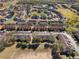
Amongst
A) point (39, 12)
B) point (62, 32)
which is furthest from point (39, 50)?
point (39, 12)

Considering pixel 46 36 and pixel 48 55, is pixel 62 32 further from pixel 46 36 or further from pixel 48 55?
pixel 48 55

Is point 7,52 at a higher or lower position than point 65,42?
lower

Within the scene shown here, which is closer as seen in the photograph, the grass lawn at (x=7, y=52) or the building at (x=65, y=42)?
the grass lawn at (x=7, y=52)

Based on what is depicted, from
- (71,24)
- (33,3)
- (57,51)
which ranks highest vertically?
(57,51)

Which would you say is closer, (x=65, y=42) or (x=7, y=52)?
(x=7, y=52)

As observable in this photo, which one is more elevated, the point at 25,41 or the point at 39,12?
the point at 25,41

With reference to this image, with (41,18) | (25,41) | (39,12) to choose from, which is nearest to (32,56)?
(25,41)

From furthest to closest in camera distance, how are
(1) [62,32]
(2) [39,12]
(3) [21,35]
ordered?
(2) [39,12]
(1) [62,32]
(3) [21,35]

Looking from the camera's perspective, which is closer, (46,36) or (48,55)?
(48,55)

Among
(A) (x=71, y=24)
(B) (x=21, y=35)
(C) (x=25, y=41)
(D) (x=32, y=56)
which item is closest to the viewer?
(D) (x=32, y=56)

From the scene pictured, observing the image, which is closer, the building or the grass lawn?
the grass lawn
